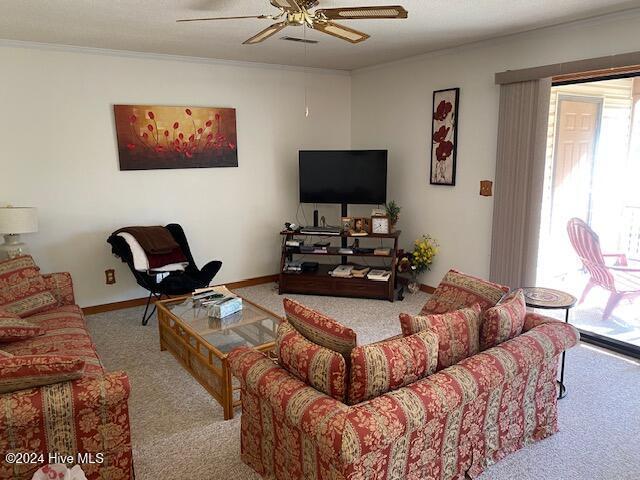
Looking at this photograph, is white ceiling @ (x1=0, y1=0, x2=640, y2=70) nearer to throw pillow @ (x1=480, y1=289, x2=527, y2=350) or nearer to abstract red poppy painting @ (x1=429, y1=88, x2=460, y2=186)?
abstract red poppy painting @ (x1=429, y1=88, x2=460, y2=186)

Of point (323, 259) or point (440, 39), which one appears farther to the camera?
point (323, 259)

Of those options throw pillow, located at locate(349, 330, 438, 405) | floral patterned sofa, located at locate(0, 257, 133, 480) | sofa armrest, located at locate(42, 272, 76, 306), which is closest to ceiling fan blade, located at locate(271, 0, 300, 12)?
throw pillow, located at locate(349, 330, 438, 405)

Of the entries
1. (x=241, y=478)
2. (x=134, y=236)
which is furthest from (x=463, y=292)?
(x=134, y=236)

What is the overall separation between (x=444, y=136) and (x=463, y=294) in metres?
2.56

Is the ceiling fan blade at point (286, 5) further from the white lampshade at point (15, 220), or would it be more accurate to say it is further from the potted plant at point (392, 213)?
the potted plant at point (392, 213)

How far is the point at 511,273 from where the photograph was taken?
14.2 feet

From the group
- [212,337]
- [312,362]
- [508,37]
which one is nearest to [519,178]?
[508,37]

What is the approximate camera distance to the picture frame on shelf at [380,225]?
5.21 metres

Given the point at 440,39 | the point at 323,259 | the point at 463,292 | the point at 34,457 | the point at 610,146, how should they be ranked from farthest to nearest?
the point at 323,259 → the point at 440,39 → the point at 610,146 → the point at 463,292 → the point at 34,457

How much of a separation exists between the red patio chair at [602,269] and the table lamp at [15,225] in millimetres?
4716

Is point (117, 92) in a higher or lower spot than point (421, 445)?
higher

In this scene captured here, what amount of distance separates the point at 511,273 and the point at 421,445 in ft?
9.05

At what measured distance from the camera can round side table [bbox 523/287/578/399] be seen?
291cm

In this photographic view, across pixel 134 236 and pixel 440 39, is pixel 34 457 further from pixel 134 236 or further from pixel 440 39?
pixel 440 39
